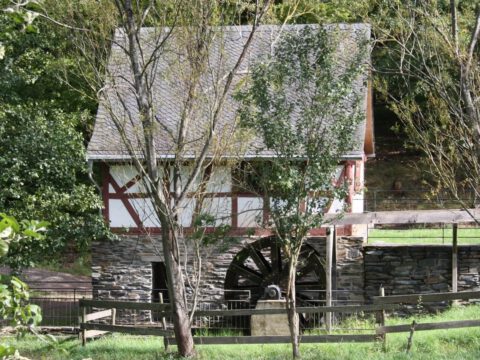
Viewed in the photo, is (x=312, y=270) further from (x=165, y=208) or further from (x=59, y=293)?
(x=59, y=293)

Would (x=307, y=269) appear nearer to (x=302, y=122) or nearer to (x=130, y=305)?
(x=130, y=305)

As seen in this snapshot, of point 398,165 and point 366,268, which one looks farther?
point 398,165

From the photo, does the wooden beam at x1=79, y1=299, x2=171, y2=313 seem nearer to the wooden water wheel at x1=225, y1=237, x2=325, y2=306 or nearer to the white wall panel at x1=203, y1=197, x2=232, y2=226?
the white wall panel at x1=203, y1=197, x2=232, y2=226

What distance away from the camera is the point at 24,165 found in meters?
19.7

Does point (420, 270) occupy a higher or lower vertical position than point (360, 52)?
lower

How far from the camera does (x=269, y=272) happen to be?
20.4 metres

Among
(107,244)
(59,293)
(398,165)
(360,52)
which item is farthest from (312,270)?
(398,165)

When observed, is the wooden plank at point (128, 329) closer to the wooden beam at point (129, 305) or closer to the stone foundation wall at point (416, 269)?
the wooden beam at point (129, 305)

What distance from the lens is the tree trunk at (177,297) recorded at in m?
14.9

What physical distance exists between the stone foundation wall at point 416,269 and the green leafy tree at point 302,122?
668cm

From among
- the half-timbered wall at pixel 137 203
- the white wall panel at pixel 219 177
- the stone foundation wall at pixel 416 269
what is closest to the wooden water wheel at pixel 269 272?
the half-timbered wall at pixel 137 203

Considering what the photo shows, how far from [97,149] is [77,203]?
1.30m

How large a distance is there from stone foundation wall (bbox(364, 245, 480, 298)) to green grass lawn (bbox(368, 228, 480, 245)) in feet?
8.52

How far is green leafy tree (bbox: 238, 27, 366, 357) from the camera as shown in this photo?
1349 centimetres
